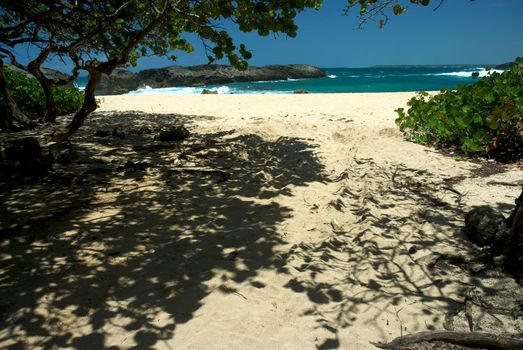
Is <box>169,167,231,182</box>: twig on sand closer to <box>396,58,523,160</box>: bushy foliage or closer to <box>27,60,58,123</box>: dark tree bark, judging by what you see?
<box>396,58,523,160</box>: bushy foliage

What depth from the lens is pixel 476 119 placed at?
7.35m

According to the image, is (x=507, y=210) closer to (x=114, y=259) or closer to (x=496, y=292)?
(x=496, y=292)

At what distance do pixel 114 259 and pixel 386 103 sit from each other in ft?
44.1

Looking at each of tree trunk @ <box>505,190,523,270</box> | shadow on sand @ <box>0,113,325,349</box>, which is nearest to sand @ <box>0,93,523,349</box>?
shadow on sand @ <box>0,113,325,349</box>

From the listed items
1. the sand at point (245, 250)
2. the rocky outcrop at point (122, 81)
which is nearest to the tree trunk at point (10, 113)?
the sand at point (245, 250)

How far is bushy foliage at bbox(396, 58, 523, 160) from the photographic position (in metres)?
7.02

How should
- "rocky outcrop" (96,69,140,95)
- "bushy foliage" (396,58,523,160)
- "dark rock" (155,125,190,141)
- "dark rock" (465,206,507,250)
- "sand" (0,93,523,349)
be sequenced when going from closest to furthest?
"sand" (0,93,523,349) < "dark rock" (465,206,507,250) < "bushy foliage" (396,58,523,160) < "dark rock" (155,125,190,141) < "rocky outcrop" (96,69,140,95)

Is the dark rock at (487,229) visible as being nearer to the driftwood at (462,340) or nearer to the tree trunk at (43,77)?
the driftwood at (462,340)

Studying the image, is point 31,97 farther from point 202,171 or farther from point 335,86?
point 335,86

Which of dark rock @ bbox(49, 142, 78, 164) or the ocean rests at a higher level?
the ocean

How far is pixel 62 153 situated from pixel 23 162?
0.79 m

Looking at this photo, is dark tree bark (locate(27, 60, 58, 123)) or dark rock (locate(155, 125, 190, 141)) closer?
dark rock (locate(155, 125, 190, 141))

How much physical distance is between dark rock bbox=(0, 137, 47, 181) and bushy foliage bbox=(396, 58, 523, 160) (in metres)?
8.30

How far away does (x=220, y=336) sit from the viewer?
8.82 ft
